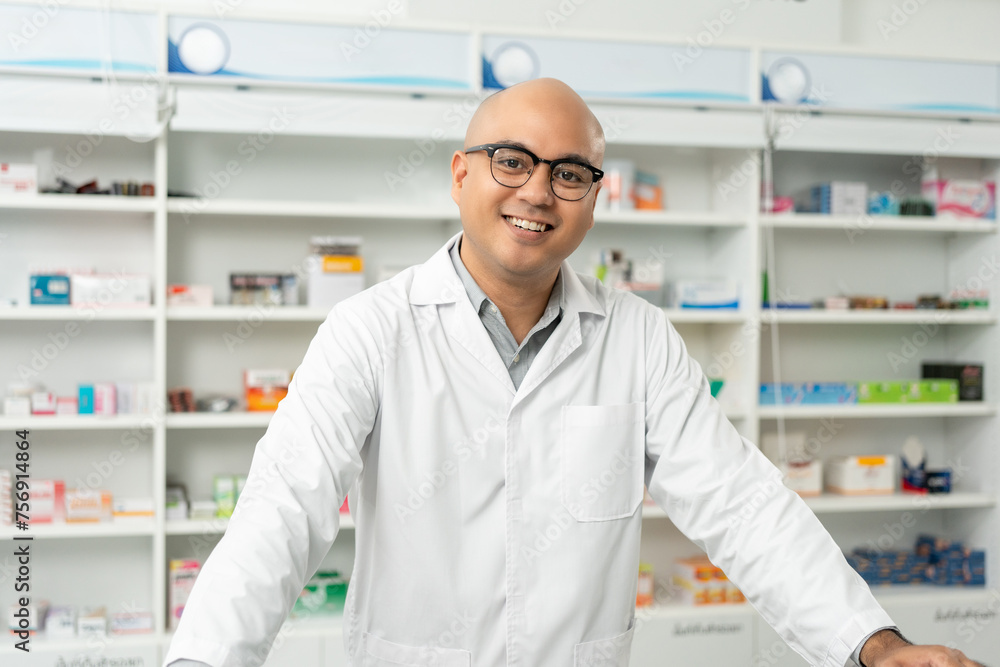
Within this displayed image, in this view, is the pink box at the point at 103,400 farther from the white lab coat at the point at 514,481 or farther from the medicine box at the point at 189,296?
the white lab coat at the point at 514,481

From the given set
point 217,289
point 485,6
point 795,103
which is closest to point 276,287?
point 217,289

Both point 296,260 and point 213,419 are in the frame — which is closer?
point 213,419

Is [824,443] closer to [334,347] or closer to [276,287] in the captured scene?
[276,287]

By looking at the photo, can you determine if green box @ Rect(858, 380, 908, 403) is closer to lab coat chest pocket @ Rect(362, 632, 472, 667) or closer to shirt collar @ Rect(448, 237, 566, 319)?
shirt collar @ Rect(448, 237, 566, 319)

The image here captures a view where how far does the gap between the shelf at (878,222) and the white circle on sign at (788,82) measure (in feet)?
1.44

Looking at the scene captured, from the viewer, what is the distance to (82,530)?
105 inches

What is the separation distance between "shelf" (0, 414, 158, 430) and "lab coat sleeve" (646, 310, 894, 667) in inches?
75.0

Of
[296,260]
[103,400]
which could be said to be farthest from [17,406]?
[296,260]

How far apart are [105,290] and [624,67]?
6.34ft

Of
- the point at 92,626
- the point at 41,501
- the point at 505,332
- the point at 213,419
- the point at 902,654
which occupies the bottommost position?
the point at 92,626

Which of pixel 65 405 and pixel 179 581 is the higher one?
pixel 65 405

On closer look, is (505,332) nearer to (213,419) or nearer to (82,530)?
(213,419)

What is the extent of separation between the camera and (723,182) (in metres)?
3.35

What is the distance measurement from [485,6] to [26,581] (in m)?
2.63
